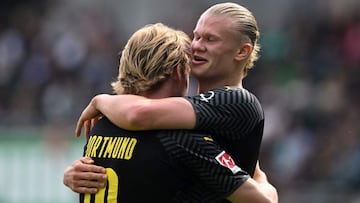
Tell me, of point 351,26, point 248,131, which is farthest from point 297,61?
point 248,131

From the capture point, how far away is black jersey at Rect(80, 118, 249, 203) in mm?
4832

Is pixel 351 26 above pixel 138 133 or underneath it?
Result: underneath

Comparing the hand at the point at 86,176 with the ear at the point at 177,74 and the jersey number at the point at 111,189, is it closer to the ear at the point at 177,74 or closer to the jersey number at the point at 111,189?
the jersey number at the point at 111,189

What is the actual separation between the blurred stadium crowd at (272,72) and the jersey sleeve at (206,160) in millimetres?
7471

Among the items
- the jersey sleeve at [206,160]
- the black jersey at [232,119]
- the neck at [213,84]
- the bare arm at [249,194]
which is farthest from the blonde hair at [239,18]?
the bare arm at [249,194]

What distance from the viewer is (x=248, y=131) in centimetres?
502

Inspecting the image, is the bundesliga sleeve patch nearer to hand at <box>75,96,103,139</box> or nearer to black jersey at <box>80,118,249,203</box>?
black jersey at <box>80,118,249,203</box>

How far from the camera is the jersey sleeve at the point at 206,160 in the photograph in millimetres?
4820

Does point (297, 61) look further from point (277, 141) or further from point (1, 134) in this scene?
point (1, 134)

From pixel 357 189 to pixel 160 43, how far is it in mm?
7669

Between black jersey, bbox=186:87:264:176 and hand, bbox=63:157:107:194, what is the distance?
502 mm

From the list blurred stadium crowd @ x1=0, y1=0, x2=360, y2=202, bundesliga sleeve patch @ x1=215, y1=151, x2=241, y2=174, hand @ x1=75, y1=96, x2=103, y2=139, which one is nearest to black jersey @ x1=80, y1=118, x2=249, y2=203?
bundesliga sleeve patch @ x1=215, y1=151, x2=241, y2=174

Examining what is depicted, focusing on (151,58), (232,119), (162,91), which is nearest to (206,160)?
(232,119)

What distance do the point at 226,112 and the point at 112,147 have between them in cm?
53
